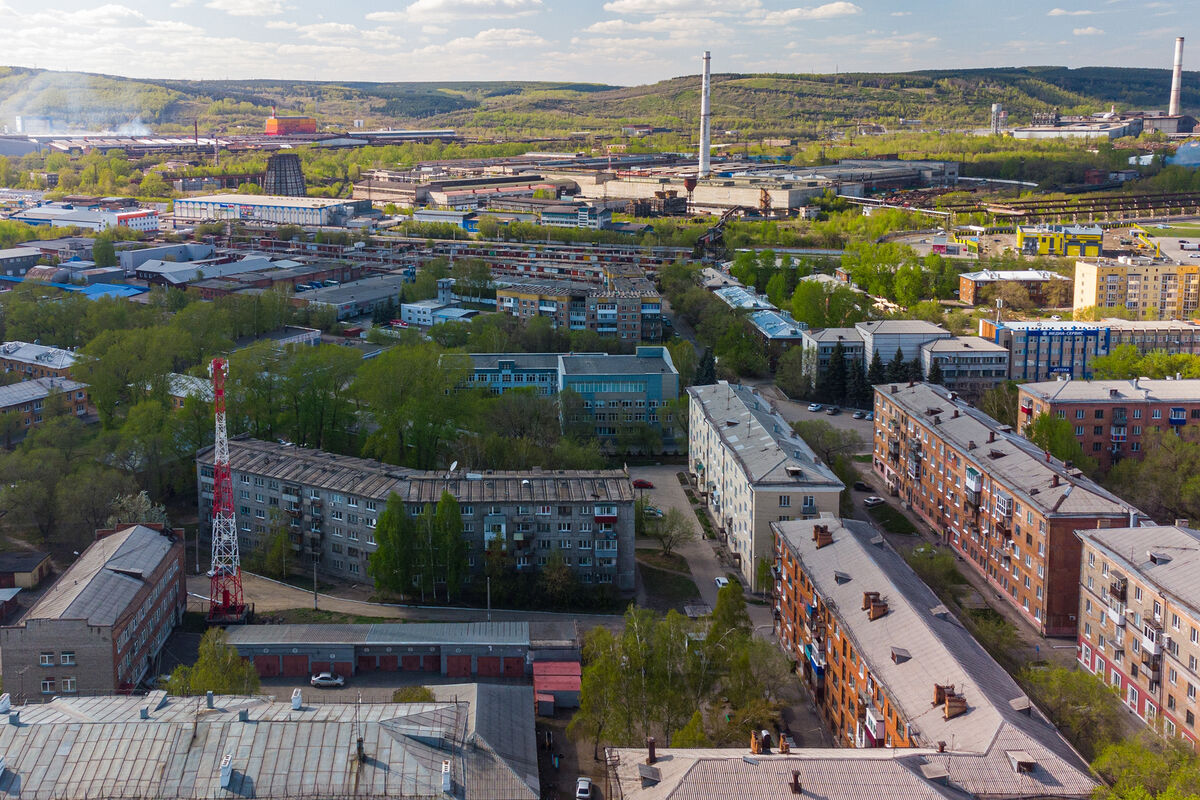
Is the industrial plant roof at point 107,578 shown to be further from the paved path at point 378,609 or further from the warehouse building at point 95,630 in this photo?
the paved path at point 378,609

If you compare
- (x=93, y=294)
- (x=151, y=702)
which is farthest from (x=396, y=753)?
(x=93, y=294)

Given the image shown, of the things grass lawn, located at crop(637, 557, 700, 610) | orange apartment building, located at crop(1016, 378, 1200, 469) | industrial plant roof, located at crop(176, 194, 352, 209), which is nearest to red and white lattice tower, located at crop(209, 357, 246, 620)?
grass lawn, located at crop(637, 557, 700, 610)

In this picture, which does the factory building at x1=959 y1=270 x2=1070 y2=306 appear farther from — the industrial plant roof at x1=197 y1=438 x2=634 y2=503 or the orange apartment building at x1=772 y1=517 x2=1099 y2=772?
the orange apartment building at x1=772 y1=517 x2=1099 y2=772

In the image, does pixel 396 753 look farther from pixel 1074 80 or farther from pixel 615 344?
pixel 1074 80

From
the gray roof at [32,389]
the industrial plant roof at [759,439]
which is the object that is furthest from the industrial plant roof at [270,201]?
the industrial plant roof at [759,439]

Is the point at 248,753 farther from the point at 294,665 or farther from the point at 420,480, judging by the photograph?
the point at 420,480

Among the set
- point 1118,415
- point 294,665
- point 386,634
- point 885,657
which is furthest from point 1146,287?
point 294,665
